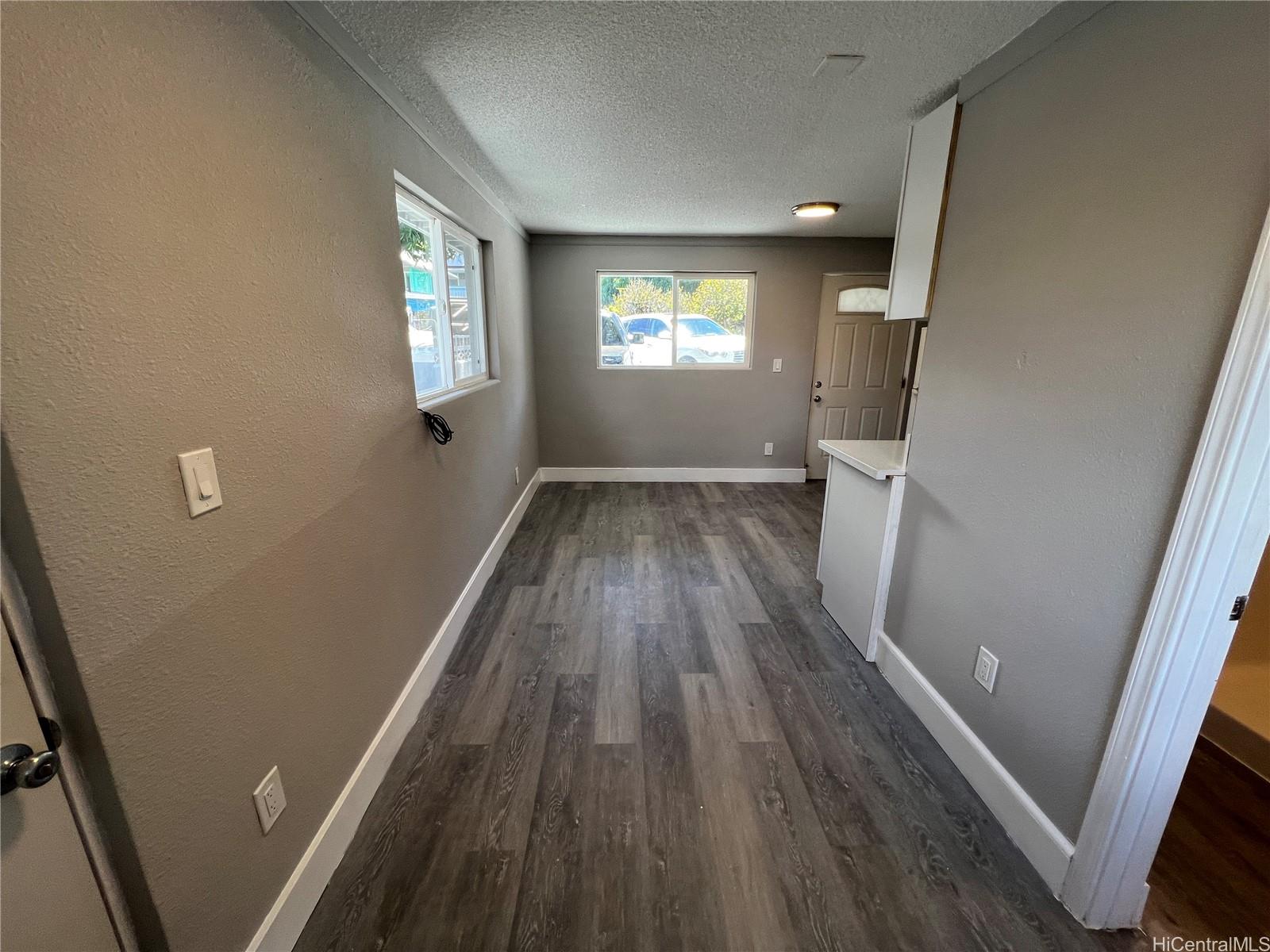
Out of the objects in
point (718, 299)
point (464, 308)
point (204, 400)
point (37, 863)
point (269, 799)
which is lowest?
point (269, 799)

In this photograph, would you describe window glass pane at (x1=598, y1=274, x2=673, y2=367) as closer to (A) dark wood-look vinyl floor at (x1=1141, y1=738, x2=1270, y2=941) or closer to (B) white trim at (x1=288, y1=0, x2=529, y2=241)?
(B) white trim at (x1=288, y1=0, x2=529, y2=241)

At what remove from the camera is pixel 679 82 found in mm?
1639

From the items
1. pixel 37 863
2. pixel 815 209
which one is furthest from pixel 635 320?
pixel 37 863

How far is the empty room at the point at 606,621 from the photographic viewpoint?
76cm

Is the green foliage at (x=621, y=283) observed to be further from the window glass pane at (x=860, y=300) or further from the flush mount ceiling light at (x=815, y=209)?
the window glass pane at (x=860, y=300)

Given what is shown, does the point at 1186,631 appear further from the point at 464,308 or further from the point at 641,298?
the point at 641,298

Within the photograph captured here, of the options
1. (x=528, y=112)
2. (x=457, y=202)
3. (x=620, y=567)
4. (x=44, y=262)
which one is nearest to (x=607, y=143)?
(x=528, y=112)

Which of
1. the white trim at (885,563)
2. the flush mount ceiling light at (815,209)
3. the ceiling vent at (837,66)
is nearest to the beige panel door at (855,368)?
the flush mount ceiling light at (815,209)

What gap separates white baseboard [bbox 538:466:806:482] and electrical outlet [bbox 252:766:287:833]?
387 centimetres

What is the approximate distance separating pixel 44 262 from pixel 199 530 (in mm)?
460

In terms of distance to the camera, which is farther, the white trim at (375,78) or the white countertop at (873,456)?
the white countertop at (873,456)

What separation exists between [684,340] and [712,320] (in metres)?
0.32

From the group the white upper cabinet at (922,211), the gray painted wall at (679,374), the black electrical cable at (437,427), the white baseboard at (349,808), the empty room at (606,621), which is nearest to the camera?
the empty room at (606,621)

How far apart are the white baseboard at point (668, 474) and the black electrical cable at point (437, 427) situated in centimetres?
288
